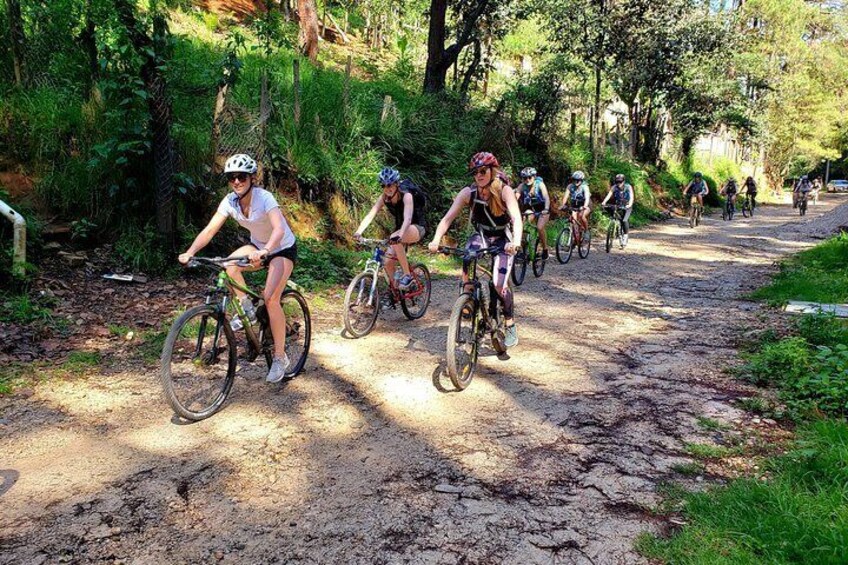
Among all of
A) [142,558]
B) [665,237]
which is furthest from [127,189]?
[665,237]

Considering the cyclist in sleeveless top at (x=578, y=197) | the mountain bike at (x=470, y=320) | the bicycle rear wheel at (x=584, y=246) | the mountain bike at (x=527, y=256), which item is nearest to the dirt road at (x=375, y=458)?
the mountain bike at (x=470, y=320)

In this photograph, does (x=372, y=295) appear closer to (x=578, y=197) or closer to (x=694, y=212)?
(x=578, y=197)

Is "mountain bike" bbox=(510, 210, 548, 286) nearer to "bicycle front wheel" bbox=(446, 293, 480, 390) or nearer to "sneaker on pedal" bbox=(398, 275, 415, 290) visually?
"sneaker on pedal" bbox=(398, 275, 415, 290)

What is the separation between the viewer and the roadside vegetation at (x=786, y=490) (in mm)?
2883

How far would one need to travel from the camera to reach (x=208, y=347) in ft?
15.6

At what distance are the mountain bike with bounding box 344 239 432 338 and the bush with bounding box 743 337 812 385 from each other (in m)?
4.16

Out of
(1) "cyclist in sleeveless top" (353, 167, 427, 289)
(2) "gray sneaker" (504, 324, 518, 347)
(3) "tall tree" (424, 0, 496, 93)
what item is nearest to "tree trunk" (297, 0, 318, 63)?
(3) "tall tree" (424, 0, 496, 93)

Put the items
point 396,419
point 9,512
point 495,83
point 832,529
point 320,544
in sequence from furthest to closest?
point 495,83 → point 396,419 → point 9,512 → point 320,544 → point 832,529

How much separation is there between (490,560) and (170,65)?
7.74 metres

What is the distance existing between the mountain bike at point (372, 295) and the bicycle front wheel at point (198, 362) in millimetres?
2244

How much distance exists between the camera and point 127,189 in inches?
318

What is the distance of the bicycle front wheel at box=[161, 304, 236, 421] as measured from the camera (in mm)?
4336

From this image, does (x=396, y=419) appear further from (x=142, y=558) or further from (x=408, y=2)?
(x=408, y=2)

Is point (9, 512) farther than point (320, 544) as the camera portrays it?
Yes
